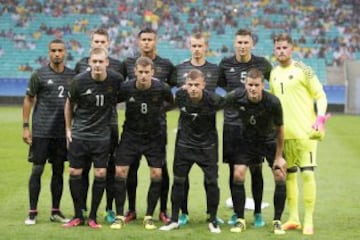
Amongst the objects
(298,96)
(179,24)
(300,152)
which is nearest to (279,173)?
(300,152)

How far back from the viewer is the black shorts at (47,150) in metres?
9.89

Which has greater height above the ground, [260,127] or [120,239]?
[260,127]

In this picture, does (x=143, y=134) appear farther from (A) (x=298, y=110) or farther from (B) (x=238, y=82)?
(A) (x=298, y=110)

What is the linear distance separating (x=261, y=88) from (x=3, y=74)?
3639cm

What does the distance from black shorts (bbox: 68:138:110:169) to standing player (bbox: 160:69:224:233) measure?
0.89 m

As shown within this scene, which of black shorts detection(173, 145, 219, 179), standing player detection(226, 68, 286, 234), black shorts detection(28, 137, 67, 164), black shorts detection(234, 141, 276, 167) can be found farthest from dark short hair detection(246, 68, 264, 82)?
black shorts detection(28, 137, 67, 164)

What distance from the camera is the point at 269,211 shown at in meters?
11.1

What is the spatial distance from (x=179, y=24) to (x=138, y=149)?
122 ft

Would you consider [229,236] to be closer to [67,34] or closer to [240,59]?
[240,59]

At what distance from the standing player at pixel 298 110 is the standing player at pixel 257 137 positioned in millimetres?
231

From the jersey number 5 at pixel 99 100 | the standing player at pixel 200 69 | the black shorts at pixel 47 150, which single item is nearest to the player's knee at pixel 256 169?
the standing player at pixel 200 69

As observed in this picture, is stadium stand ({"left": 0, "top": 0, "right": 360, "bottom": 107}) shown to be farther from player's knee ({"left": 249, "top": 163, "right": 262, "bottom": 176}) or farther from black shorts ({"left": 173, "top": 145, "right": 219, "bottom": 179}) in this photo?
black shorts ({"left": 173, "top": 145, "right": 219, "bottom": 179})

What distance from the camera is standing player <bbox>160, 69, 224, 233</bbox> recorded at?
31.2 feet

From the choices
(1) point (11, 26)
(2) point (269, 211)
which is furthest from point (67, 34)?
(2) point (269, 211)
